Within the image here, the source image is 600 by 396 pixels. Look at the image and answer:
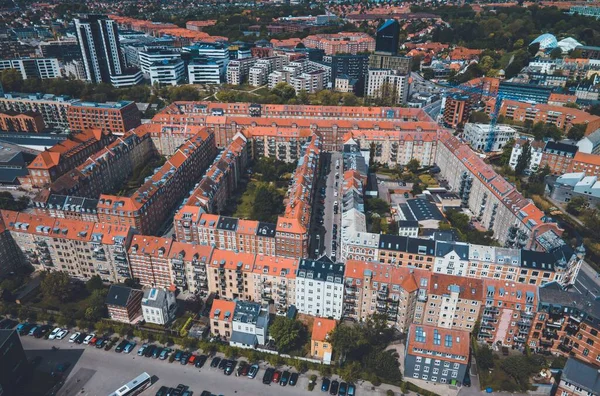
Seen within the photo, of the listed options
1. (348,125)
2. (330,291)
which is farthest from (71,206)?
(348,125)

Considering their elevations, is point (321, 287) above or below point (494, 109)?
below

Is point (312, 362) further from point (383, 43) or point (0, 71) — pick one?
point (0, 71)

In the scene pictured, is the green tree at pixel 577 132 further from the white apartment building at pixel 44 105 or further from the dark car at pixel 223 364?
the white apartment building at pixel 44 105

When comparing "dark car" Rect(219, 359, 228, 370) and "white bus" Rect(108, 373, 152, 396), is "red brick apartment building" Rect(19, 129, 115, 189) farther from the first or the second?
"dark car" Rect(219, 359, 228, 370)

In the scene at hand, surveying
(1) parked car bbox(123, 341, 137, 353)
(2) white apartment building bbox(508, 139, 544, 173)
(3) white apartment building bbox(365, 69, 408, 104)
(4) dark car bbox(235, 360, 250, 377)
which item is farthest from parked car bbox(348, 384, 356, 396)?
(3) white apartment building bbox(365, 69, 408, 104)

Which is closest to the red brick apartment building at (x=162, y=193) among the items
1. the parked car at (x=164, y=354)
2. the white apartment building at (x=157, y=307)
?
the white apartment building at (x=157, y=307)

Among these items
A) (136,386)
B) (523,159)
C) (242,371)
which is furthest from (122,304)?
(523,159)

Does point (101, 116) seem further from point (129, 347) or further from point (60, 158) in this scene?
point (129, 347)
